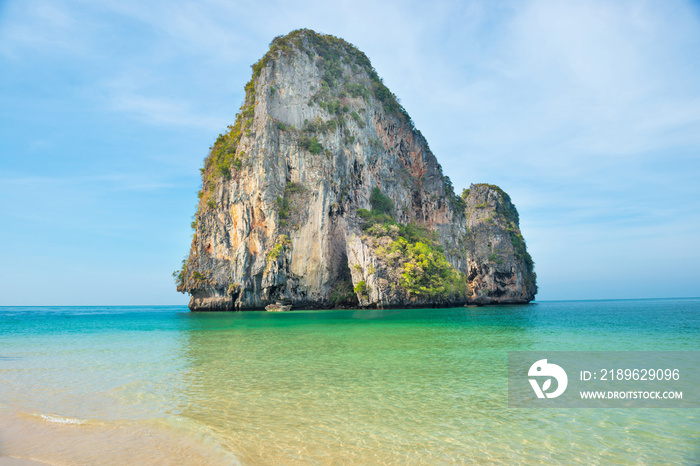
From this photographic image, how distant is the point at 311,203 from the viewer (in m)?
44.6

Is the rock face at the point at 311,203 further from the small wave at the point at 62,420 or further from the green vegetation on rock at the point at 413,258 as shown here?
the small wave at the point at 62,420

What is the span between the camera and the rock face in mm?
41875

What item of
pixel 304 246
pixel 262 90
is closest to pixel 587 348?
pixel 304 246

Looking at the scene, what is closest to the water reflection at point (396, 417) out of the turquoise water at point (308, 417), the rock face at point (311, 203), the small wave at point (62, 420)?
the turquoise water at point (308, 417)

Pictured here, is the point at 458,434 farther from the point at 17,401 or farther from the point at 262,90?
the point at 262,90

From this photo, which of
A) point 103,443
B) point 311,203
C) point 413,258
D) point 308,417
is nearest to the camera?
point 103,443

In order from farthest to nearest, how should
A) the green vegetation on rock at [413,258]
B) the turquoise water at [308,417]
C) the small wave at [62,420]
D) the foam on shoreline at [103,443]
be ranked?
the green vegetation on rock at [413,258] → the small wave at [62,420] → the turquoise water at [308,417] → the foam on shoreline at [103,443]

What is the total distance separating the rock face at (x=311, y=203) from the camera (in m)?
41.9

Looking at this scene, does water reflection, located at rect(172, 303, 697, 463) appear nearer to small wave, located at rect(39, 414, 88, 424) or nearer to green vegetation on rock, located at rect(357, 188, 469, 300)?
small wave, located at rect(39, 414, 88, 424)

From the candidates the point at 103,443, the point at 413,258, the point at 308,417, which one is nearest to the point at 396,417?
the point at 308,417

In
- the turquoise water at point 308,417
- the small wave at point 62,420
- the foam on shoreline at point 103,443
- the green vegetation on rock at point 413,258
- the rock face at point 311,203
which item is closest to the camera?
the foam on shoreline at point 103,443

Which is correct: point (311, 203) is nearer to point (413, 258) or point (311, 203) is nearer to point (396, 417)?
point (413, 258)

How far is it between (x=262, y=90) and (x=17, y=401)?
149 feet

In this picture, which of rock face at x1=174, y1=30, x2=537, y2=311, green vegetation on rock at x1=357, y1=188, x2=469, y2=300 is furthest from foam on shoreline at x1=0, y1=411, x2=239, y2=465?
green vegetation on rock at x1=357, y1=188, x2=469, y2=300
